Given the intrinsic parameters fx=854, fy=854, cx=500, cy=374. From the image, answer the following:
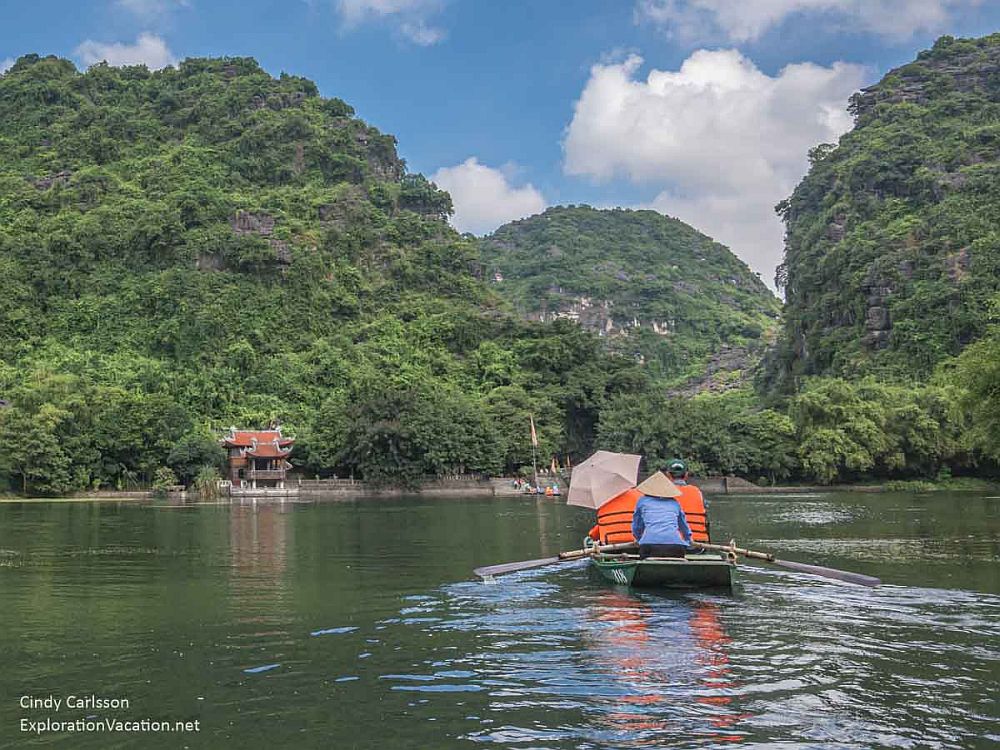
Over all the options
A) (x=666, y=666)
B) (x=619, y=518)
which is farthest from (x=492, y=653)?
(x=619, y=518)

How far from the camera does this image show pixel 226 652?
949 cm

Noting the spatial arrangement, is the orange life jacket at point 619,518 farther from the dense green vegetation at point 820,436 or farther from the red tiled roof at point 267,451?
the red tiled roof at point 267,451

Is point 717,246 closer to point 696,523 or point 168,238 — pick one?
point 168,238

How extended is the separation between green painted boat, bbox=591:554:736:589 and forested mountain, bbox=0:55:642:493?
150 ft

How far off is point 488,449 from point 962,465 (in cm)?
3349

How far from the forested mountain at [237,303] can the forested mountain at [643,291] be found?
44543 mm

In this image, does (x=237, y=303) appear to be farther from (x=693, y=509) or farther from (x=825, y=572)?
(x=825, y=572)

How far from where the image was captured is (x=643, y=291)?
160 m

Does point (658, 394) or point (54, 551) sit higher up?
point (658, 394)

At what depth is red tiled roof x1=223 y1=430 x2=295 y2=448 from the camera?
60.8m

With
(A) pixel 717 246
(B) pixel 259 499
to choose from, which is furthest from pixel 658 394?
(A) pixel 717 246

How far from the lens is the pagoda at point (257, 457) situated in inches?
2371

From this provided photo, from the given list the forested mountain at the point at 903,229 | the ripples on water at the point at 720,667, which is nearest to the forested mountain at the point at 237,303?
the forested mountain at the point at 903,229

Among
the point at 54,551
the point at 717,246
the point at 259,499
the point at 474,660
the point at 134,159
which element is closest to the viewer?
the point at 474,660
